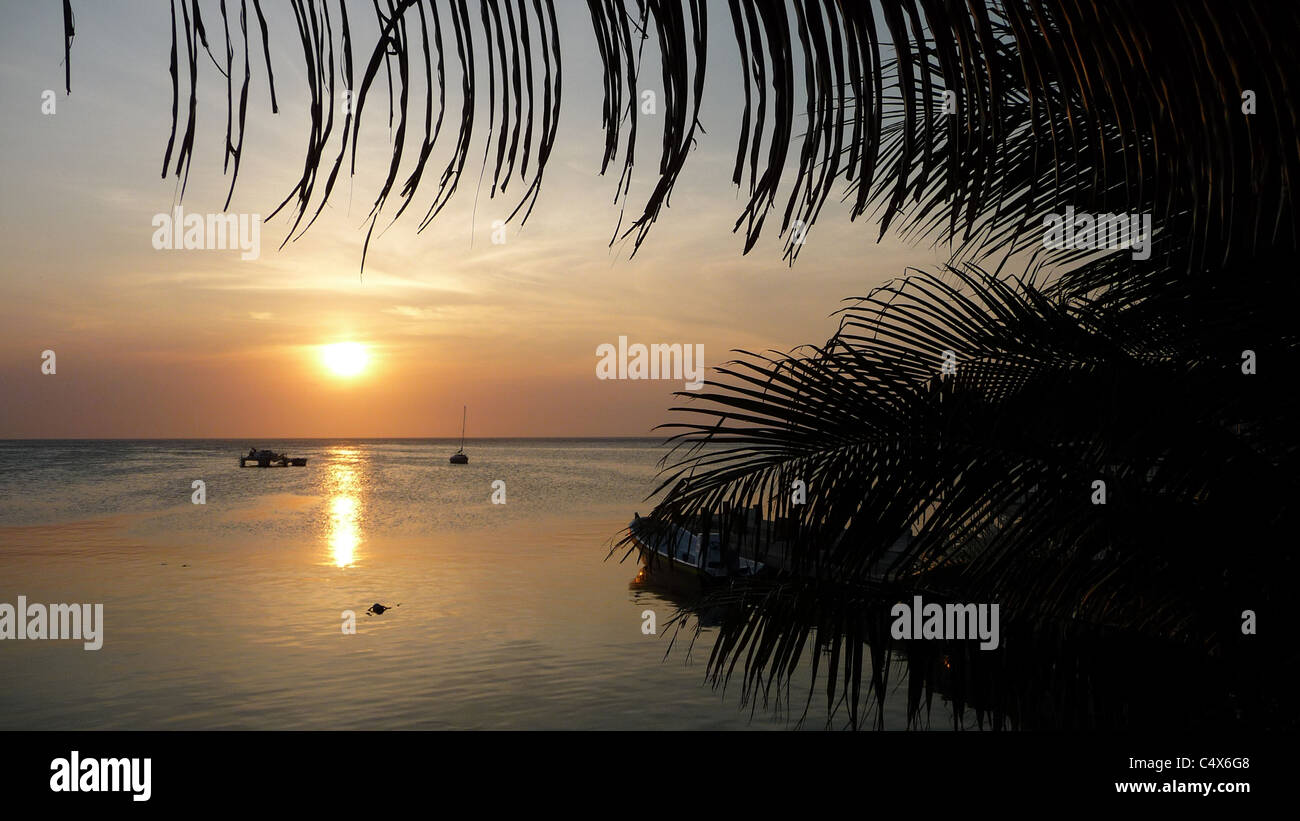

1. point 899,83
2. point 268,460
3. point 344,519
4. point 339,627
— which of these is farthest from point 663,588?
point 268,460

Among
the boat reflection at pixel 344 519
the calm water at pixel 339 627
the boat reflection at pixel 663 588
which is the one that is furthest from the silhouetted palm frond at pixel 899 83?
the boat reflection at pixel 344 519

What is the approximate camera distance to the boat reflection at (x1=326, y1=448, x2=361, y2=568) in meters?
40.3

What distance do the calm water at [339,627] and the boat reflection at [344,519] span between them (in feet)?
1.07

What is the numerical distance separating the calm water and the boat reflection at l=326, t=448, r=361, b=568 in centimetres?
32

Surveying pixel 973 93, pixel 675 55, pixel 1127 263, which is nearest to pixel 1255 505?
pixel 1127 263

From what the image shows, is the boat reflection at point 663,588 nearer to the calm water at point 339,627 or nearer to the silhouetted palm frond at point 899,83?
the calm water at point 339,627

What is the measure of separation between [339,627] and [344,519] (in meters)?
32.7

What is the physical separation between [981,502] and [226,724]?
649 inches

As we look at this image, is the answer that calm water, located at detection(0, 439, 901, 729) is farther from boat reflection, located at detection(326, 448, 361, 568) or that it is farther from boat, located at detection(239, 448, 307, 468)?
boat, located at detection(239, 448, 307, 468)

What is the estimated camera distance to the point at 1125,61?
94 centimetres

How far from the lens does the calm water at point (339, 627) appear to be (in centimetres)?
1727

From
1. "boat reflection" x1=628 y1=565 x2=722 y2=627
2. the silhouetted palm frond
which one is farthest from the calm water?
the silhouetted palm frond

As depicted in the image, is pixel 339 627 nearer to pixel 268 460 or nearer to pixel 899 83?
pixel 899 83
